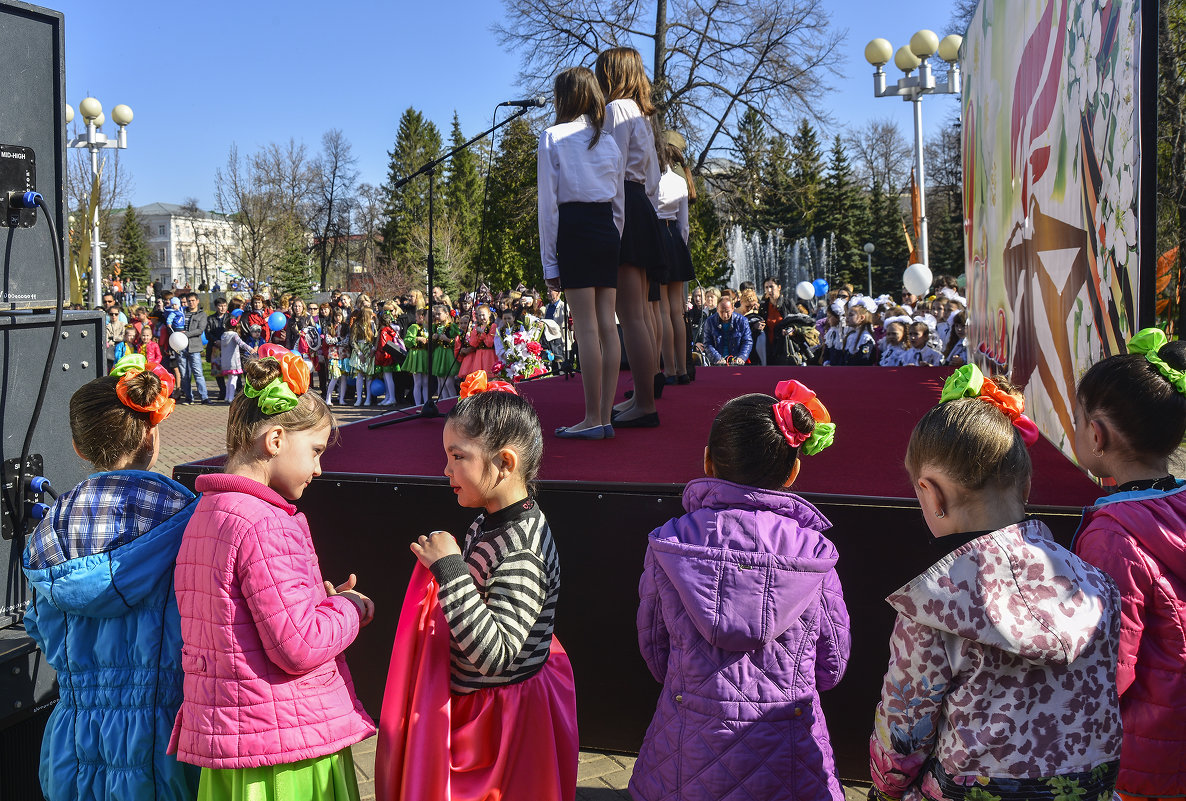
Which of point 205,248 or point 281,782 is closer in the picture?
point 281,782

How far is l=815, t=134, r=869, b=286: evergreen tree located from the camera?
47.3 metres

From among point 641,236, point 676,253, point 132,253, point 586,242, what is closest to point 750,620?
point 586,242

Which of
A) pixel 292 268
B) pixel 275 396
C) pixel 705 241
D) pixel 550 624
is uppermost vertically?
pixel 292 268

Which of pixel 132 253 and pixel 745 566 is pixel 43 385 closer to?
pixel 745 566

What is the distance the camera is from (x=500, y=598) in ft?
6.63

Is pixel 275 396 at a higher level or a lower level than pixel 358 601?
higher

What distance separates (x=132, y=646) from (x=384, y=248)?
53666 millimetres

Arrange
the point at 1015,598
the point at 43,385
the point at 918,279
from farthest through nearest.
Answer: the point at 918,279 < the point at 43,385 < the point at 1015,598

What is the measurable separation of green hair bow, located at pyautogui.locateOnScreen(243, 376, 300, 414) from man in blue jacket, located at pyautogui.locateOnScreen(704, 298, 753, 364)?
31.0ft

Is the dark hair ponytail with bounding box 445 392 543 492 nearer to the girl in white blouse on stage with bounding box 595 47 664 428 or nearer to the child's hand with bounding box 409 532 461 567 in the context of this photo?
the child's hand with bounding box 409 532 461 567

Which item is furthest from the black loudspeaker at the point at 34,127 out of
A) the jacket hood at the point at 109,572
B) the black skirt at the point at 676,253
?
the black skirt at the point at 676,253

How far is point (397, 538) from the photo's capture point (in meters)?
3.35

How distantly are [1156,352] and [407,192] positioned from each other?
5261 cm

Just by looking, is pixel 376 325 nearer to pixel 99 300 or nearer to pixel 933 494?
pixel 99 300
